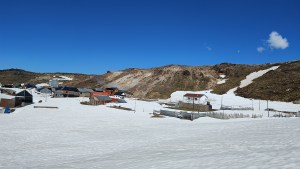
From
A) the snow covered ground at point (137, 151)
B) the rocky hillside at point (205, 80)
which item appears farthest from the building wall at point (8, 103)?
the rocky hillside at point (205, 80)

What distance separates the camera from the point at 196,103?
Result: 70.4m

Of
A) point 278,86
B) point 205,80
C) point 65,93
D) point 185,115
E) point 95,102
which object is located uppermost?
point 205,80

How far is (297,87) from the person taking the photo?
82.9m

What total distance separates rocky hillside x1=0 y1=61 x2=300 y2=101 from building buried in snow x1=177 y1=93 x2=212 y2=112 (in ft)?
61.9

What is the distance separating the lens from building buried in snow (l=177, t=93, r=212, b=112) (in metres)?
65.2

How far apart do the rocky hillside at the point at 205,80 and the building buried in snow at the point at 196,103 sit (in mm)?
18857

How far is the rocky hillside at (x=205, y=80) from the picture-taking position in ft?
282

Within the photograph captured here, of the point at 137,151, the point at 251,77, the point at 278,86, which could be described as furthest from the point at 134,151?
the point at 251,77

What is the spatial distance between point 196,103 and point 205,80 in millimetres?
44562

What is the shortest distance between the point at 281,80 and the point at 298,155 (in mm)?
87820

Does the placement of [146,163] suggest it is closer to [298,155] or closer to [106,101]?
[298,155]

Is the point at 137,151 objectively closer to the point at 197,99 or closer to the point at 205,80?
the point at 197,99

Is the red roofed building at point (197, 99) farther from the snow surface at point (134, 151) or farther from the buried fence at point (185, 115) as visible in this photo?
the snow surface at point (134, 151)

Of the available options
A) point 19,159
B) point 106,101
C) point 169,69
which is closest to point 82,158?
point 19,159
